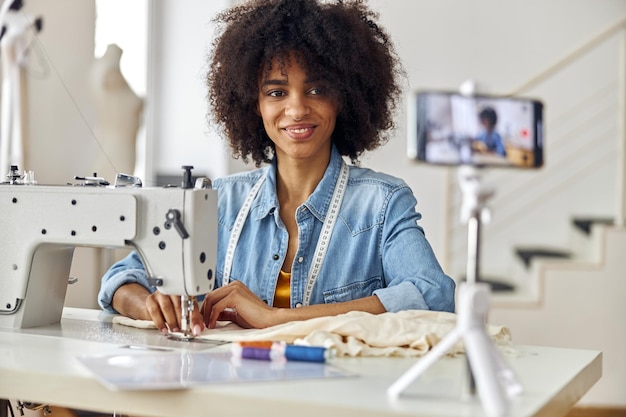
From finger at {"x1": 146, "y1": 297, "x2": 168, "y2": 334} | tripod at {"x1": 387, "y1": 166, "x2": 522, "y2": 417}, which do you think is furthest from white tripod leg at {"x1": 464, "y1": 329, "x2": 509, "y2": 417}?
finger at {"x1": 146, "y1": 297, "x2": 168, "y2": 334}

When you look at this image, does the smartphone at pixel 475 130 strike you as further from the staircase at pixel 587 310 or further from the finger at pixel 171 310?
the staircase at pixel 587 310

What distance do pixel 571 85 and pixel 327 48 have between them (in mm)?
4059

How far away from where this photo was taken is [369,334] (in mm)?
1841

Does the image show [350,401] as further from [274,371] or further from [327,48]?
[327,48]

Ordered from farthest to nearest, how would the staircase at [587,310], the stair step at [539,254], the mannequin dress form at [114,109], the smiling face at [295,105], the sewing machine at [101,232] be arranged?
the stair step at [539,254]
the staircase at [587,310]
the mannequin dress form at [114,109]
the smiling face at [295,105]
the sewing machine at [101,232]

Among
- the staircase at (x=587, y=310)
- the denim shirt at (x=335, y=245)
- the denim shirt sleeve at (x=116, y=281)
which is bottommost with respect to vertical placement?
the staircase at (x=587, y=310)

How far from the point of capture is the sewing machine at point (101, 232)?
6.34ft

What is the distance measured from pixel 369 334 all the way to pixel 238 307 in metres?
0.36

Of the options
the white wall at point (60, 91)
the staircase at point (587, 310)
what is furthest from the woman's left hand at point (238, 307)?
the staircase at point (587, 310)

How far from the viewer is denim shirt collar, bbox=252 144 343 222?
95.7 inches

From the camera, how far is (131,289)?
226cm

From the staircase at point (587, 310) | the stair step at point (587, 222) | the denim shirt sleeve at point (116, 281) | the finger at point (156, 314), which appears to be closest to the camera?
the finger at point (156, 314)

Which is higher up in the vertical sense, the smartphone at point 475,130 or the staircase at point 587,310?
the smartphone at point 475,130

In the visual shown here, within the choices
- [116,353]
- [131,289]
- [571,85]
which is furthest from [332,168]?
[571,85]
